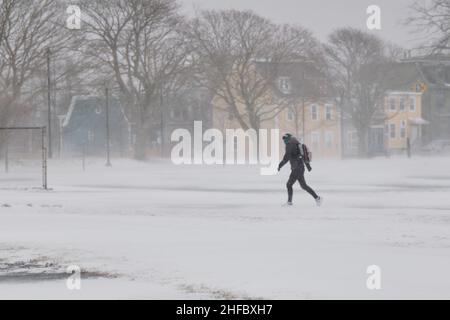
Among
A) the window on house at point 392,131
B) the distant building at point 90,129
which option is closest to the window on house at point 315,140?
the window on house at point 392,131

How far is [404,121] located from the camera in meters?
99.8

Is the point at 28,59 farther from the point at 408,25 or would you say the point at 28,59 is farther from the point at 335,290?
the point at 335,290

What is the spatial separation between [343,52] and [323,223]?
213ft

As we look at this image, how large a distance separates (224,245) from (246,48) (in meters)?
59.1

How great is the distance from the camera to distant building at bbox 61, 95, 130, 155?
293ft

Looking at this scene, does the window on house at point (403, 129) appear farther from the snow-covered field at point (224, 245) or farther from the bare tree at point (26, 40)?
the snow-covered field at point (224, 245)

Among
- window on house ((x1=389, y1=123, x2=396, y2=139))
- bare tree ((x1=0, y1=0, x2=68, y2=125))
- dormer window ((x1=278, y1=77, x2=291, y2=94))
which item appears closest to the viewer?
bare tree ((x1=0, y1=0, x2=68, y2=125))

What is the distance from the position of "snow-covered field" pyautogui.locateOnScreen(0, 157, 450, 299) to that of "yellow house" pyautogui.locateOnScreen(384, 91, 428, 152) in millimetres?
71568

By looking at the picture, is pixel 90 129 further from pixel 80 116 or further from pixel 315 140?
pixel 315 140

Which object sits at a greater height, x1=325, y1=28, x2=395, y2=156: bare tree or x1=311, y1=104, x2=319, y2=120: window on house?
x1=325, y1=28, x2=395, y2=156: bare tree

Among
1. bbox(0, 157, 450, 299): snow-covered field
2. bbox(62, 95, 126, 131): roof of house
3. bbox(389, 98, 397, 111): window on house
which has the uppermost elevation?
bbox(389, 98, 397, 111): window on house

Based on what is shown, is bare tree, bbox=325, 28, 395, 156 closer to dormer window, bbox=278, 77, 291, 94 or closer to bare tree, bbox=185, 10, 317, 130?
dormer window, bbox=278, 77, 291, 94

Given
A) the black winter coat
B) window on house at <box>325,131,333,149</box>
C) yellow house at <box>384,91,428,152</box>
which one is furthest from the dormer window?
the black winter coat

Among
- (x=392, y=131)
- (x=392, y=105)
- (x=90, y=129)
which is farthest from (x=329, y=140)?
(x=90, y=129)
